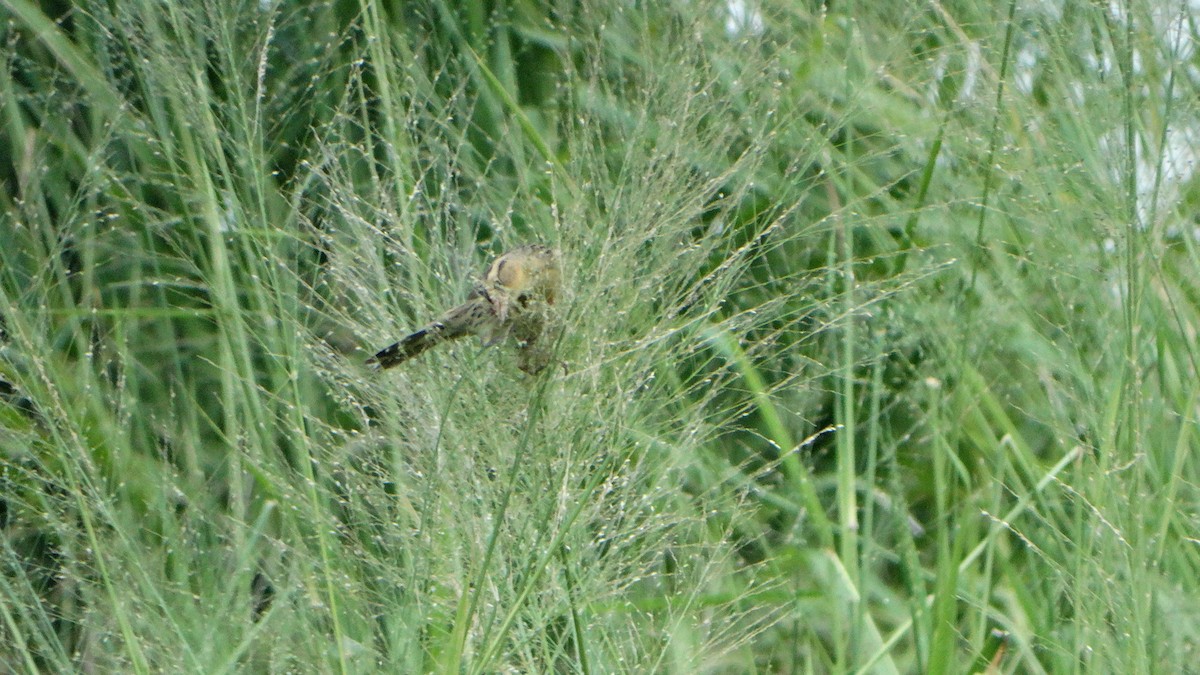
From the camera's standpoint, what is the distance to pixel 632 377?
0.96 m

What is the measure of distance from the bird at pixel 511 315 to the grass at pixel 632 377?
0.06ft

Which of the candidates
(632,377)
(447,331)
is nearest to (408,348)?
(447,331)

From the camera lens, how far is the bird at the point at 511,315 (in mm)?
906

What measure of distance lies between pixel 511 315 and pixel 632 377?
10 cm

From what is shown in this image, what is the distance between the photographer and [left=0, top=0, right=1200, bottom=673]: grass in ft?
3.16

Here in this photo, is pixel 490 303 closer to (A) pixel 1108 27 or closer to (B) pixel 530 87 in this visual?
(A) pixel 1108 27

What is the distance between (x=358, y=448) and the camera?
4.73ft

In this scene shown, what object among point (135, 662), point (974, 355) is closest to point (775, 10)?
point (974, 355)

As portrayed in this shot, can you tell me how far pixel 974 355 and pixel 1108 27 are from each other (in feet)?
1.93

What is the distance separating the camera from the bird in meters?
0.91

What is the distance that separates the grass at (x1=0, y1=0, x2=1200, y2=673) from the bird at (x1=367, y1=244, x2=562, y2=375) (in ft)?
0.06

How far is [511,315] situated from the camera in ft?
3.02

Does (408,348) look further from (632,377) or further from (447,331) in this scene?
(632,377)

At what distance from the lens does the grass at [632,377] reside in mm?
963
